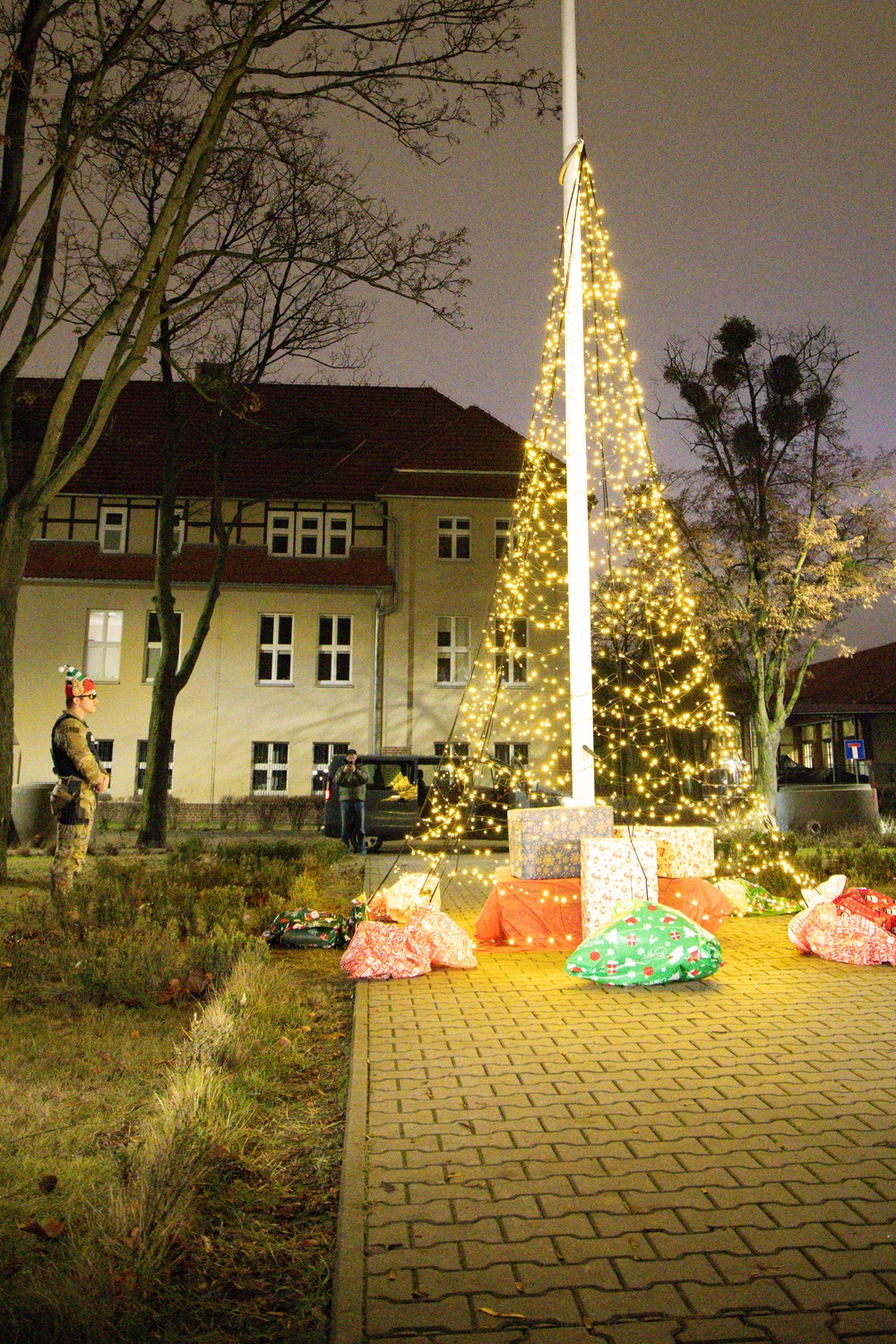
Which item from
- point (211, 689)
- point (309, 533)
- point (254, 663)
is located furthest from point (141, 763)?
point (309, 533)

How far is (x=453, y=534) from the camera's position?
3175cm

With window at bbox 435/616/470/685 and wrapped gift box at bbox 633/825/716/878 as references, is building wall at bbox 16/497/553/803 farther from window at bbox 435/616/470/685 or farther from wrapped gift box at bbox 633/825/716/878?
wrapped gift box at bbox 633/825/716/878

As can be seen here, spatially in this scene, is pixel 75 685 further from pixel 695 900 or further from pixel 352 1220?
pixel 352 1220

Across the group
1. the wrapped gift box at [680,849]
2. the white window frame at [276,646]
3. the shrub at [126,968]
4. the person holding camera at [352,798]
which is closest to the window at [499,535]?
the white window frame at [276,646]

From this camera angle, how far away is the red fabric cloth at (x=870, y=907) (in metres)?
7.62

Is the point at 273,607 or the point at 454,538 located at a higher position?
the point at 454,538

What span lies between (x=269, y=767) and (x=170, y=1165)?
2735 centimetres

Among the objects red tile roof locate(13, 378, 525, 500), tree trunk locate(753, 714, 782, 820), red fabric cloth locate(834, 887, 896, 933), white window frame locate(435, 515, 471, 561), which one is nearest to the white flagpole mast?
red fabric cloth locate(834, 887, 896, 933)

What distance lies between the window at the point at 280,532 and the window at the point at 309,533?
0.96 feet

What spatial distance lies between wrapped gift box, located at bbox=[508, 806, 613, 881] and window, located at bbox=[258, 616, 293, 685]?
907 inches

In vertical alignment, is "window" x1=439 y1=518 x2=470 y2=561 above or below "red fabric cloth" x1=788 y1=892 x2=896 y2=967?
above

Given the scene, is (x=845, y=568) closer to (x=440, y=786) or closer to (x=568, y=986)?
(x=440, y=786)

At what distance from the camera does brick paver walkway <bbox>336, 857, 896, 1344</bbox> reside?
260 cm

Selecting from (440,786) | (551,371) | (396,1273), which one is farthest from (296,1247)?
(440,786)
